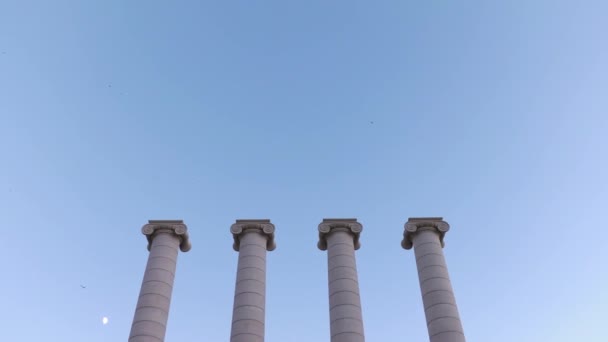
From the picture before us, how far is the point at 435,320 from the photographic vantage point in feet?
131

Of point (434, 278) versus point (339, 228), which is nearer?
point (434, 278)

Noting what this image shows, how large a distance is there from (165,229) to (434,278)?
2100 centimetres

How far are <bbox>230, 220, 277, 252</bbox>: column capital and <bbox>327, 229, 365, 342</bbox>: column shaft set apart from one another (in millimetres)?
4787

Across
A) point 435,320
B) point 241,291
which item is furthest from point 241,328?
point 435,320

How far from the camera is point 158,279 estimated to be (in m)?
42.7

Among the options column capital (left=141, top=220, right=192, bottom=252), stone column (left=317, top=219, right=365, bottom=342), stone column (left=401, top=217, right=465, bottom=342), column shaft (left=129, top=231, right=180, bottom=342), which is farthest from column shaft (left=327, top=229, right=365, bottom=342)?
column shaft (left=129, top=231, right=180, bottom=342)

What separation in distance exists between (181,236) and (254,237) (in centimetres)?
582

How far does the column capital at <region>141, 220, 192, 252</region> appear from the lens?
46156 millimetres

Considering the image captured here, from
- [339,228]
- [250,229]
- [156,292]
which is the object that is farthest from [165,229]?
[339,228]

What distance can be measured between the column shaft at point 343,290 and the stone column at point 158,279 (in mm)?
11796

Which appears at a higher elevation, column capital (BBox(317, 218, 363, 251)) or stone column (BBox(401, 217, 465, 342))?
column capital (BBox(317, 218, 363, 251))

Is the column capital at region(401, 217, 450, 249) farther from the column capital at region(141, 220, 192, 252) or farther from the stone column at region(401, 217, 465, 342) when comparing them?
the column capital at region(141, 220, 192, 252)

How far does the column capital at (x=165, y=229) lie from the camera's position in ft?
151

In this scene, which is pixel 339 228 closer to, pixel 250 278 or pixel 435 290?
pixel 250 278
